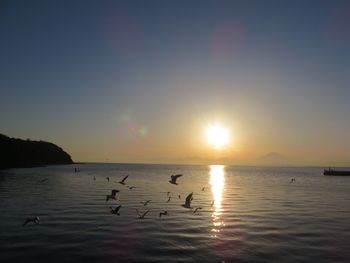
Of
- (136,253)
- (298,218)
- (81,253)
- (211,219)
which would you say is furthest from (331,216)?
(81,253)

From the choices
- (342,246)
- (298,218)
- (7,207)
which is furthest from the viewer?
(7,207)

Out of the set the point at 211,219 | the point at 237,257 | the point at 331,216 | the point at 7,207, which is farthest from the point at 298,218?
the point at 7,207

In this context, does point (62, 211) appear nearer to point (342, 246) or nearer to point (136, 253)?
point (136, 253)

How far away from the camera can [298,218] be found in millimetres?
38500

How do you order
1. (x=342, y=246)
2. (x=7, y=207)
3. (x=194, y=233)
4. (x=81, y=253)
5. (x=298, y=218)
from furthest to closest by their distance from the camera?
(x=7, y=207), (x=298, y=218), (x=194, y=233), (x=342, y=246), (x=81, y=253)

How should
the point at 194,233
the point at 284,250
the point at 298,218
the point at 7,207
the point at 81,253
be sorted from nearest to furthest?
the point at 81,253, the point at 284,250, the point at 194,233, the point at 298,218, the point at 7,207

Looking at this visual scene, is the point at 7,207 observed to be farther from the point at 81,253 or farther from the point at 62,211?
the point at 81,253

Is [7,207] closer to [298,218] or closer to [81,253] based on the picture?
[81,253]

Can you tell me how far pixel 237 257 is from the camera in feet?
73.1

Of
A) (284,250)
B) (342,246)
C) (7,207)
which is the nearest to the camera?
(284,250)

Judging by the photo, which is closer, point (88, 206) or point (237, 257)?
point (237, 257)

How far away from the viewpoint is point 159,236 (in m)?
27.2

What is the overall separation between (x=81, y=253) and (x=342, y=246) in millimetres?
17598

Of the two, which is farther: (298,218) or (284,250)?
(298,218)
